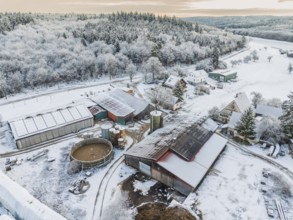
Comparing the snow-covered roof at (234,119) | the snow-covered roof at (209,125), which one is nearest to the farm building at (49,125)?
Answer: the snow-covered roof at (209,125)

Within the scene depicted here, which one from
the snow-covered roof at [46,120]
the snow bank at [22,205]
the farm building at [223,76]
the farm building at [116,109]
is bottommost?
the farm building at [223,76]

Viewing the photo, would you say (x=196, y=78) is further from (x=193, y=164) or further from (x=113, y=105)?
(x=193, y=164)

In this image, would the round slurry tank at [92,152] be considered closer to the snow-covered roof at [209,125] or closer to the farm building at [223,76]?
the snow-covered roof at [209,125]

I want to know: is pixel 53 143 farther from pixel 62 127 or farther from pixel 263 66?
pixel 263 66

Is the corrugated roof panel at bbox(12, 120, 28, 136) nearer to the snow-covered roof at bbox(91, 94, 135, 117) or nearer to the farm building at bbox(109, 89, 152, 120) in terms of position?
the snow-covered roof at bbox(91, 94, 135, 117)

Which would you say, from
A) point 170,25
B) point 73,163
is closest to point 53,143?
point 73,163

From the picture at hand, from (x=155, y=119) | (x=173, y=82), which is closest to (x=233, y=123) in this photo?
(x=155, y=119)
